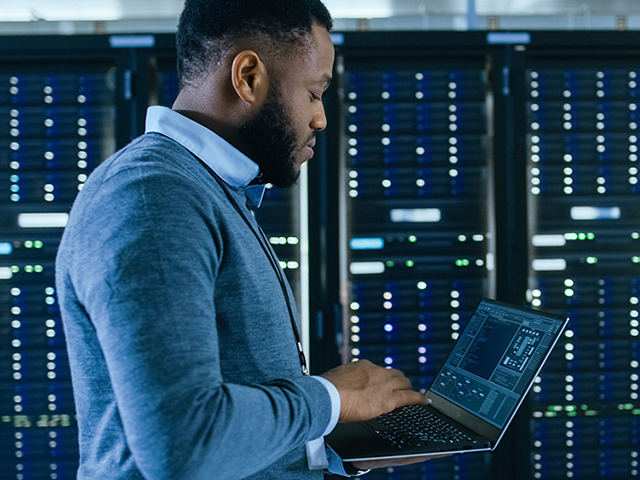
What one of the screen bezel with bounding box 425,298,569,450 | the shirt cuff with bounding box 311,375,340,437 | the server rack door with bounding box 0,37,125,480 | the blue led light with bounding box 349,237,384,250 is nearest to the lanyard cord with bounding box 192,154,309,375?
the shirt cuff with bounding box 311,375,340,437

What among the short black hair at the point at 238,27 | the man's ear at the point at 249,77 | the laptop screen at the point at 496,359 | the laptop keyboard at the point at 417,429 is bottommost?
the laptop keyboard at the point at 417,429

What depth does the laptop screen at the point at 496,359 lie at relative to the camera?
34.0 inches

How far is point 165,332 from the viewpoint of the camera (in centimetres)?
49

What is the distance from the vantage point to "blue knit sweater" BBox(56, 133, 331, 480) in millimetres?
495

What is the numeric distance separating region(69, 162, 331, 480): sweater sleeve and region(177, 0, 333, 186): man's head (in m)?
0.22

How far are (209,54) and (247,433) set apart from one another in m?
0.56

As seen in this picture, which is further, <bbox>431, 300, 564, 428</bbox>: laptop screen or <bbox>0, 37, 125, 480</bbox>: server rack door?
<bbox>0, 37, 125, 480</bbox>: server rack door

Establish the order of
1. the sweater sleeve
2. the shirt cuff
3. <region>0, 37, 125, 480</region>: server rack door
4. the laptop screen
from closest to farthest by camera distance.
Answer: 1. the sweater sleeve
2. the shirt cuff
3. the laptop screen
4. <region>0, 37, 125, 480</region>: server rack door

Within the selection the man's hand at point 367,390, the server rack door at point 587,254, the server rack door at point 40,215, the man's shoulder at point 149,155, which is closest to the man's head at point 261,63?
the man's shoulder at point 149,155

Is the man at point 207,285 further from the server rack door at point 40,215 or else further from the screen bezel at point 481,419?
the server rack door at point 40,215

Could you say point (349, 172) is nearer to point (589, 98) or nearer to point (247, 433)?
point (589, 98)

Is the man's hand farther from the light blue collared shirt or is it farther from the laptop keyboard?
the light blue collared shirt

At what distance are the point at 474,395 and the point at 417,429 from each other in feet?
0.46

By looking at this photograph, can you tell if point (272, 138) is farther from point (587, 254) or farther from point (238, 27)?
point (587, 254)
